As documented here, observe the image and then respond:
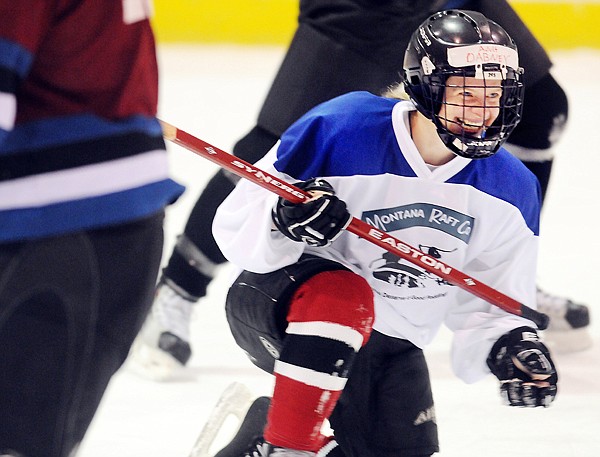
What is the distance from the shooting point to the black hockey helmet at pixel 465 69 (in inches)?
66.7

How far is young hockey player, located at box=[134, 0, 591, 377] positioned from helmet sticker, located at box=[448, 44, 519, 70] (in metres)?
0.50

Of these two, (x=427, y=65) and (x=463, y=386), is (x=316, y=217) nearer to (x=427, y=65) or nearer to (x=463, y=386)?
(x=427, y=65)

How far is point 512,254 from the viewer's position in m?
1.86

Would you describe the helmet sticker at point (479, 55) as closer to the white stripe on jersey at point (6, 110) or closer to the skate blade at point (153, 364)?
the white stripe on jersey at point (6, 110)

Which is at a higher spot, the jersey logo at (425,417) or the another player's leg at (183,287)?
the jersey logo at (425,417)

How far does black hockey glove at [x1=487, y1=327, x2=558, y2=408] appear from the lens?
→ 1731 millimetres

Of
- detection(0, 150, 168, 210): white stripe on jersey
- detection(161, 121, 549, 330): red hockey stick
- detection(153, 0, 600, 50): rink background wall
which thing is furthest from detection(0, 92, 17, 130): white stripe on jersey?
detection(153, 0, 600, 50): rink background wall

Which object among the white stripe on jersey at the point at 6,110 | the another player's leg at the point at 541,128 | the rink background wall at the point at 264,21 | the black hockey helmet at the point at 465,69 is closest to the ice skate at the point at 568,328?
the another player's leg at the point at 541,128

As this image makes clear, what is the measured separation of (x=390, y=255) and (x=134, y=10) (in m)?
0.85

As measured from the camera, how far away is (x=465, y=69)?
171 cm

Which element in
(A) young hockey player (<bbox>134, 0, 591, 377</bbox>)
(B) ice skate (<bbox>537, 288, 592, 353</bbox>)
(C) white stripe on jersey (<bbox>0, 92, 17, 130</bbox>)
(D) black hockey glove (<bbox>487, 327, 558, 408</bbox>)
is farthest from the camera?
(B) ice skate (<bbox>537, 288, 592, 353</bbox>)

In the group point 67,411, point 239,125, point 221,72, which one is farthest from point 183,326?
point 221,72

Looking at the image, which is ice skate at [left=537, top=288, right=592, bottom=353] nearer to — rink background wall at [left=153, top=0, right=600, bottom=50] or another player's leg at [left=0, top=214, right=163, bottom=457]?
another player's leg at [left=0, top=214, right=163, bottom=457]

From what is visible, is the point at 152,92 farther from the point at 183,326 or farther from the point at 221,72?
the point at 221,72
